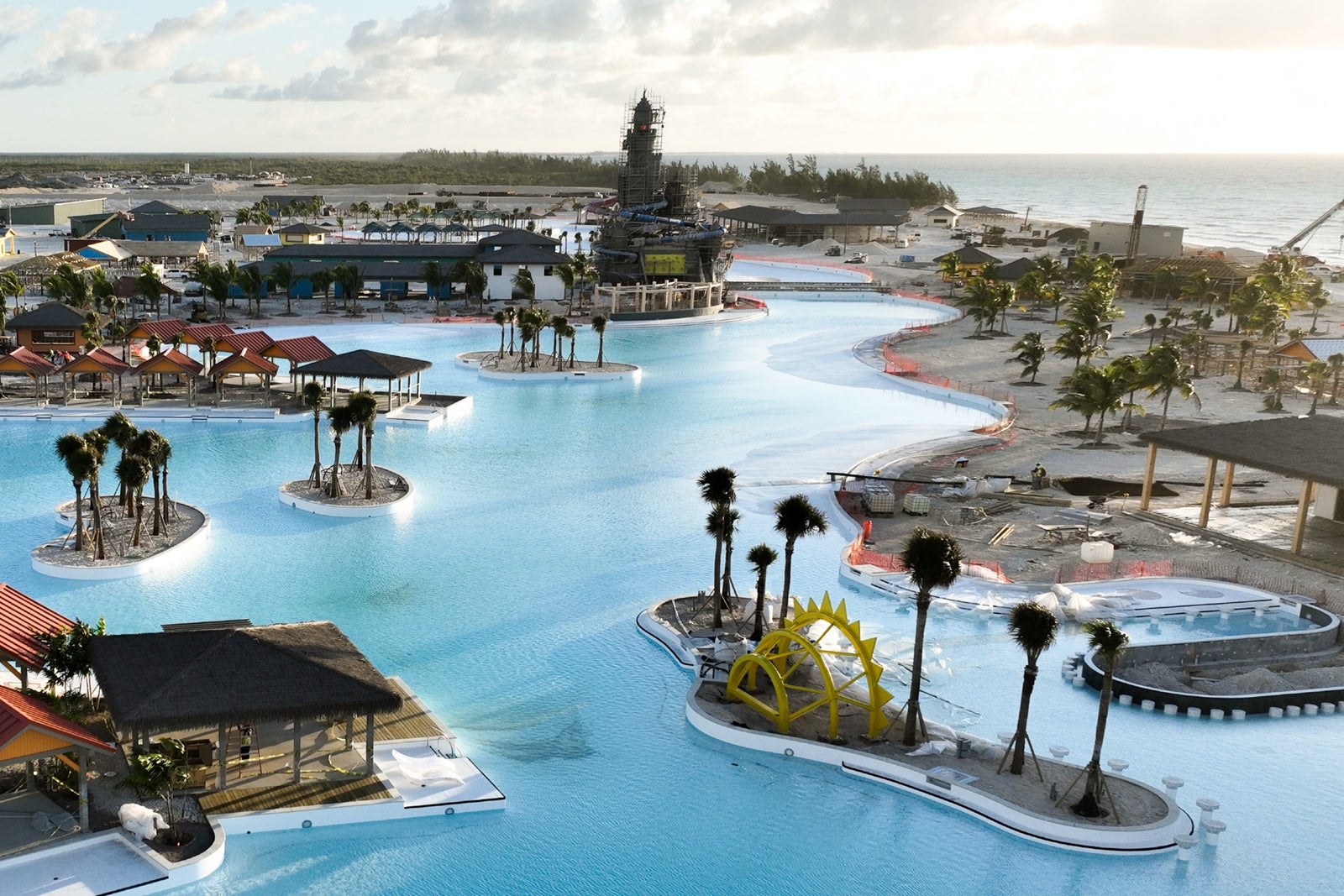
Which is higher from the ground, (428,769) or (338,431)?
(338,431)

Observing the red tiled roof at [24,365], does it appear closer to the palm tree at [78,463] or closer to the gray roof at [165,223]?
the palm tree at [78,463]

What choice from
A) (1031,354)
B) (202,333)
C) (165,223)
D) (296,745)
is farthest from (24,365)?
(165,223)

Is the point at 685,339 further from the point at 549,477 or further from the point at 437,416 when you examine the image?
the point at 549,477

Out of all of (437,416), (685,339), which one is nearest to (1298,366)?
(685,339)

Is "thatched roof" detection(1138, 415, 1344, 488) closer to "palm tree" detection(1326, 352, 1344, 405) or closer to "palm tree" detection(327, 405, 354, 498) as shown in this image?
"palm tree" detection(1326, 352, 1344, 405)

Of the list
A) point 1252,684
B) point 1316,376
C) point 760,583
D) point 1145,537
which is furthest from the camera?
point 1316,376

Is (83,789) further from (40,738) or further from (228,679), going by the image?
(228,679)
